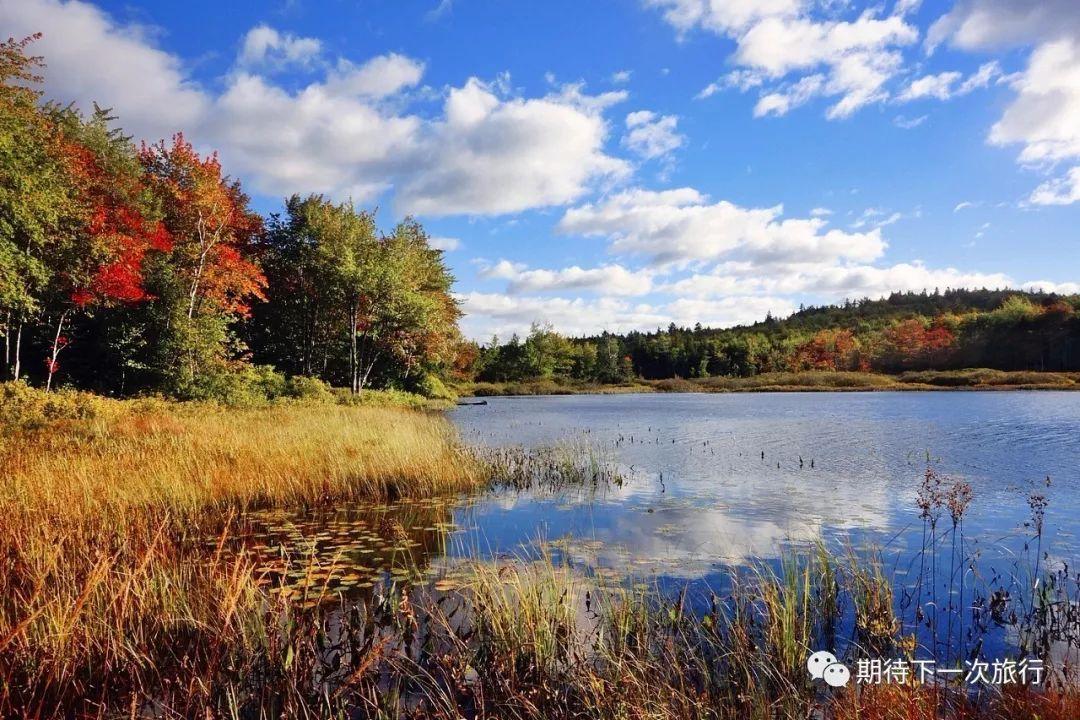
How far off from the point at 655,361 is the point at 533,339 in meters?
30.5

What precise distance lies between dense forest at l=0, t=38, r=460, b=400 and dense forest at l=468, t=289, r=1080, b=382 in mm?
32645

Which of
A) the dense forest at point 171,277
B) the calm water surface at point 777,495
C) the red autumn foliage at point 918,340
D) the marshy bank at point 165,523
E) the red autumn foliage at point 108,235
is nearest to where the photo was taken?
the marshy bank at point 165,523

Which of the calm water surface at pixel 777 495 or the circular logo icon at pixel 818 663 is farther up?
the circular logo icon at pixel 818 663

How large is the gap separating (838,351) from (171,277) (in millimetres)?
105247

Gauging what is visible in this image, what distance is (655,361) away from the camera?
120 meters

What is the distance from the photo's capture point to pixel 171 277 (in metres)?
27.0

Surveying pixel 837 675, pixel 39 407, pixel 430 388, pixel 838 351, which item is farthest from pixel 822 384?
pixel 837 675

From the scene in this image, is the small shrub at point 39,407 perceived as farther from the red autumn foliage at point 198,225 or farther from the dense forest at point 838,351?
the dense forest at point 838,351

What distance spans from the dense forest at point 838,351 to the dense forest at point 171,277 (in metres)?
32.6

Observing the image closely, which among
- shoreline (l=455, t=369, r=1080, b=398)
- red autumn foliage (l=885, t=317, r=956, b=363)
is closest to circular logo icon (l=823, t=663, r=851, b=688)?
shoreline (l=455, t=369, r=1080, b=398)

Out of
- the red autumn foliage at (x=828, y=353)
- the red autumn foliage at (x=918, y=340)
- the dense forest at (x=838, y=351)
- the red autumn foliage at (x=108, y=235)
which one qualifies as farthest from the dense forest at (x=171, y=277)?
the red autumn foliage at (x=918, y=340)

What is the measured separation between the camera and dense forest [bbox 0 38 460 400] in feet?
66.6

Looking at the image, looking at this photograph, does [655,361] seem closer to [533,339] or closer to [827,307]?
[533,339]

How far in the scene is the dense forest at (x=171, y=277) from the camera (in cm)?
2030
